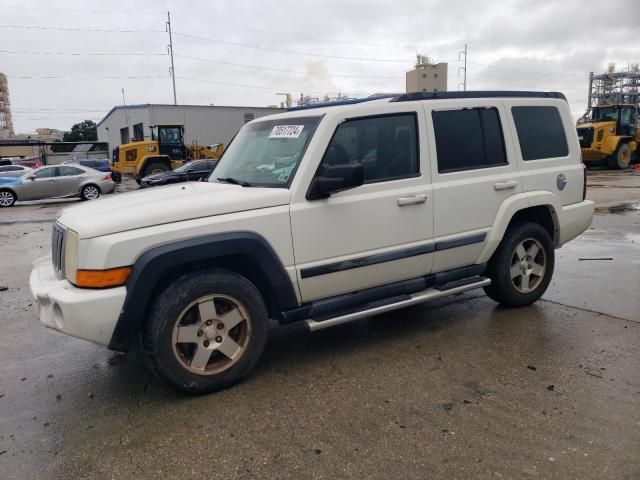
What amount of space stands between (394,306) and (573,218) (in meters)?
2.37

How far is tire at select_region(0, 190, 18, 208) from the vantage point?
715 inches

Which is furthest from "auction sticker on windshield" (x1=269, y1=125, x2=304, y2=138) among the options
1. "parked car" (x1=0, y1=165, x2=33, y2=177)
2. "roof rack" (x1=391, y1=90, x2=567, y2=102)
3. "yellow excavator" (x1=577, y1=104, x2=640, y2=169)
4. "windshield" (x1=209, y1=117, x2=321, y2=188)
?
"parked car" (x1=0, y1=165, x2=33, y2=177)

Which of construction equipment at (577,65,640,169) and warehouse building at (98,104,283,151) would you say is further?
warehouse building at (98,104,283,151)

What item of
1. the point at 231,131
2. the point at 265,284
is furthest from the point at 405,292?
the point at 231,131

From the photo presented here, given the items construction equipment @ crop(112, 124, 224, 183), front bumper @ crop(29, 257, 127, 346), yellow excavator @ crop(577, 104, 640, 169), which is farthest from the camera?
construction equipment @ crop(112, 124, 224, 183)

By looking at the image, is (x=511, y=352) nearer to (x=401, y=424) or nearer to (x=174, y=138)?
(x=401, y=424)

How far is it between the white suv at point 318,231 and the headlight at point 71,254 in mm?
20

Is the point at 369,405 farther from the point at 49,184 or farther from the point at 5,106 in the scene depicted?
the point at 5,106

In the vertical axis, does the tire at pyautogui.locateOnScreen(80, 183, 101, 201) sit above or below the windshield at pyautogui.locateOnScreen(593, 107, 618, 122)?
below

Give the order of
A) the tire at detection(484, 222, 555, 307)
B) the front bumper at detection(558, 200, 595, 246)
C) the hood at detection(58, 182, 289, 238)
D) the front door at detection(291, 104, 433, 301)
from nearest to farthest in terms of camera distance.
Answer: the hood at detection(58, 182, 289, 238) < the front door at detection(291, 104, 433, 301) < the tire at detection(484, 222, 555, 307) < the front bumper at detection(558, 200, 595, 246)

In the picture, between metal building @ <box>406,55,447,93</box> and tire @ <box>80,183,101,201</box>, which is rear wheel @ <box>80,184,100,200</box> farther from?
metal building @ <box>406,55,447,93</box>

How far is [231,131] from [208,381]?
42.5 meters

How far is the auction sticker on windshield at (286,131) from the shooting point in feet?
12.9

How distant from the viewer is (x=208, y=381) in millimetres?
3432
